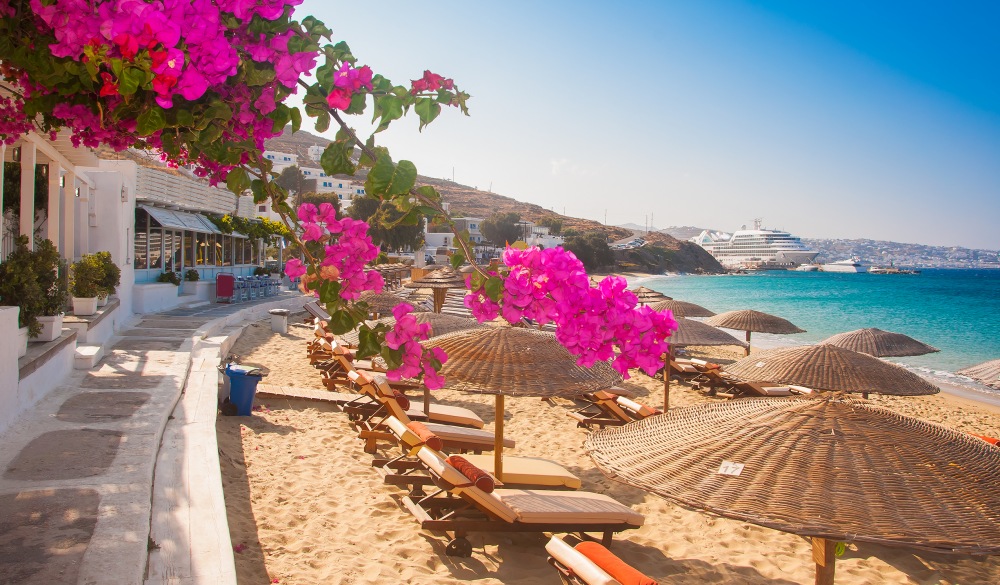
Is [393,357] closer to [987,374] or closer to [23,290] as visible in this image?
[23,290]

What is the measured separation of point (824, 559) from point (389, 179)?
2.97 m

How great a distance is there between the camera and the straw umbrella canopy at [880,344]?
36.0ft

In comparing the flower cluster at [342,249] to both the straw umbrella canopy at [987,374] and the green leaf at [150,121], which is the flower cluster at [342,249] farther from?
the straw umbrella canopy at [987,374]

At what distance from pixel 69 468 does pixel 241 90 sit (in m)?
3.95

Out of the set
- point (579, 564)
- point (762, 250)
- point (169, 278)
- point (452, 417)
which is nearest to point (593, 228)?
point (762, 250)

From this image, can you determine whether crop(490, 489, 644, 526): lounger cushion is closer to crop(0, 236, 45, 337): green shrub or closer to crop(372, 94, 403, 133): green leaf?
crop(372, 94, 403, 133): green leaf

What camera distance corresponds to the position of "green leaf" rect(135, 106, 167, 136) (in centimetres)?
139

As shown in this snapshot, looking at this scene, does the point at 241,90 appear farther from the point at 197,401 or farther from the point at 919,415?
the point at 919,415

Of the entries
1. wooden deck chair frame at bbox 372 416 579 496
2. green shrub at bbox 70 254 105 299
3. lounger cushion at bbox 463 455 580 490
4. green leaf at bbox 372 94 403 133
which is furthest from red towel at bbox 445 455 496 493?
green shrub at bbox 70 254 105 299

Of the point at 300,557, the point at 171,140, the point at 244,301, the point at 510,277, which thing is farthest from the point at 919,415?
the point at 244,301

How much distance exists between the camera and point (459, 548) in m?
4.88

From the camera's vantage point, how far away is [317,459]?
677 centimetres

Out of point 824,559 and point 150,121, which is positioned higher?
point 150,121

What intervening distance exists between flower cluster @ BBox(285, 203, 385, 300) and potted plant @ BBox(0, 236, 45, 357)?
20.9 feet
